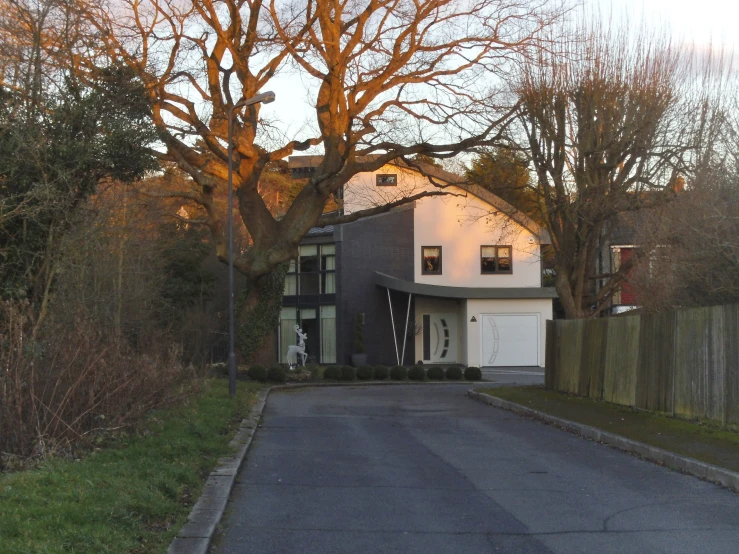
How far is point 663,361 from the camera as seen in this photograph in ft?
51.6

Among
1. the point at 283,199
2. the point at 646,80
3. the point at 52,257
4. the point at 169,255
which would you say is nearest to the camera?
the point at 52,257

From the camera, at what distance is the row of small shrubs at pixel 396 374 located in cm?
3125

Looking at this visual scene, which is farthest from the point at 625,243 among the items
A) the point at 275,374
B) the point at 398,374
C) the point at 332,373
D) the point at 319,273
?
the point at 319,273

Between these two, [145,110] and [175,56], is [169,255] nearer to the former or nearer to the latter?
[175,56]

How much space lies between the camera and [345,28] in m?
24.8

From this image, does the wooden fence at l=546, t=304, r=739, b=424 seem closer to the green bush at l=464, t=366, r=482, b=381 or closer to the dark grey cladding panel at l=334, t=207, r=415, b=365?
A: the green bush at l=464, t=366, r=482, b=381

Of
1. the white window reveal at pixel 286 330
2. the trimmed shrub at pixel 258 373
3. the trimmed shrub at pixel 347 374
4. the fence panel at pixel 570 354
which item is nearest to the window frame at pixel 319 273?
the white window reveal at pixel 286 330

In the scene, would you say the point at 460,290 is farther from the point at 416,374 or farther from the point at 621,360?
the point at 621,360

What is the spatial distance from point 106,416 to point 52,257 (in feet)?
8.04

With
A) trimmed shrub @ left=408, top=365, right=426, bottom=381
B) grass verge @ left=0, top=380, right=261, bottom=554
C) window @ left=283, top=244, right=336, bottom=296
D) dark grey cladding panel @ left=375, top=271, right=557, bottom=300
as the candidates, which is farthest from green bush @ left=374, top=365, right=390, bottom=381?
grass verge @ left=0, top=380, right=261, bottom=554

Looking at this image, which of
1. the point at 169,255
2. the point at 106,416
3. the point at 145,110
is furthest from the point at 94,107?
the point at 169,255

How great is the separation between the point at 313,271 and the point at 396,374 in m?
10.4

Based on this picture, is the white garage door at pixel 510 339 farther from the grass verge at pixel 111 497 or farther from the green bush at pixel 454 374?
the grass verge at pixel 111 497

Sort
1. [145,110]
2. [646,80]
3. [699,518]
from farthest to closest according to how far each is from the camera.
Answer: [646,80]
[145,110]
[699,518]
